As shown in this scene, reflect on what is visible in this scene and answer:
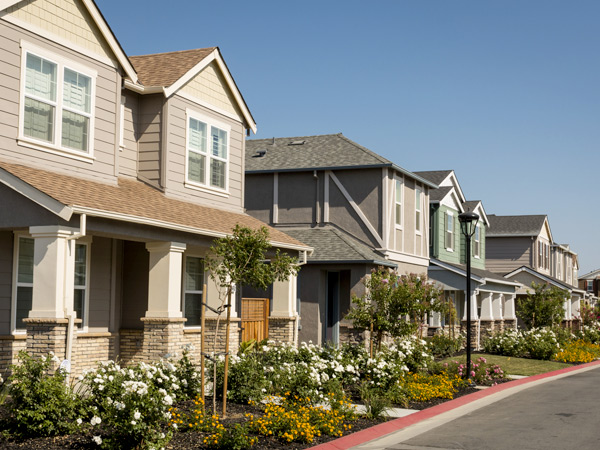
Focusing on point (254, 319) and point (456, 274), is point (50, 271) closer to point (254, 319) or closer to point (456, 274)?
point (254, 319)

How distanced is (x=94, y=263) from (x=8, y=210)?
356 cm

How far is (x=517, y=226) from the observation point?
50.8m

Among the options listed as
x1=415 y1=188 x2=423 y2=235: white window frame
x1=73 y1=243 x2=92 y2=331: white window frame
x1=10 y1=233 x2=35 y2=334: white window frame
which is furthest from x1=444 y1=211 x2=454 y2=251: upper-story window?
x1=10 y1=233 x2=35 y2=334: white window frame

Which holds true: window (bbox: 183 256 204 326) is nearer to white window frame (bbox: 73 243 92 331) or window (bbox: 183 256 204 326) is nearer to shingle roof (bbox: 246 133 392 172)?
white window frame (bbox: 73 243 92 331)

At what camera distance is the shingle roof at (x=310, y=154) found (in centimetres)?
2909

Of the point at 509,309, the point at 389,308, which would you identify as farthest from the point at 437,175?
the point at 389,308

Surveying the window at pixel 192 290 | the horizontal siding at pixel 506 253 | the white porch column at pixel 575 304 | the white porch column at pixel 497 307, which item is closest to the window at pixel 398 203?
the white porch column at pixel 497 307

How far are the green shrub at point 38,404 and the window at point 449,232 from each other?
27274 millimetres

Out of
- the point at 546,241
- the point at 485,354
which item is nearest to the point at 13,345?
the point at 485,354

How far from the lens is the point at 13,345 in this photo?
556 inches

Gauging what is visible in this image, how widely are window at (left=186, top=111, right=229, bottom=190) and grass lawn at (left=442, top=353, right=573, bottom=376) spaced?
1000cm

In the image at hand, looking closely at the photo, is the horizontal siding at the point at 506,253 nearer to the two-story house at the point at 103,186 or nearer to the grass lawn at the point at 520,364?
the grass lawn at the point at 520,364

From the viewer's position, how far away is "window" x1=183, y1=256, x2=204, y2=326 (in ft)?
61.0

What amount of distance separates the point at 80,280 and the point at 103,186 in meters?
2.05
